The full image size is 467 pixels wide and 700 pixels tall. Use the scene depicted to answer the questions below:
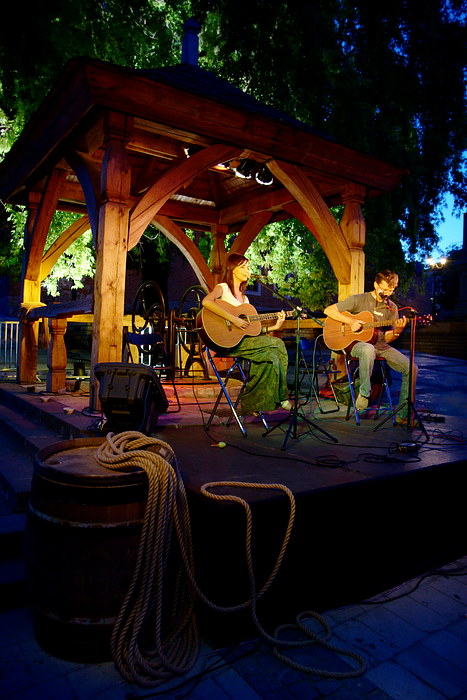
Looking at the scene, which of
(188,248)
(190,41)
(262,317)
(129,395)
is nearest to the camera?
(129,395)

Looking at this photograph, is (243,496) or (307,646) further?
(243,496)

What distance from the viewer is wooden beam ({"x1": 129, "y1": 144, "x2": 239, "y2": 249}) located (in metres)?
5.04

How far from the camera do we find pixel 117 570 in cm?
205

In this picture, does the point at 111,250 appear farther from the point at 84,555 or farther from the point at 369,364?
the point at 84,555

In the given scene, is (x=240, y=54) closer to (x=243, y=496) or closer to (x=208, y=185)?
A: (x=208, y=185)

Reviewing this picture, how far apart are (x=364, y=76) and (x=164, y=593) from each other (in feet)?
41.0

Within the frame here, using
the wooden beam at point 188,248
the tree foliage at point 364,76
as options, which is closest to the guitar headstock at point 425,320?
the wooden beam at point 188,248

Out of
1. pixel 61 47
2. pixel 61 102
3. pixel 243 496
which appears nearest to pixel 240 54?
pixel 61 47

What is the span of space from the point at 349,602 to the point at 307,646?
55cm

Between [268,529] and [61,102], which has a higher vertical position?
[61,102]

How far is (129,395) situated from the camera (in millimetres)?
3510

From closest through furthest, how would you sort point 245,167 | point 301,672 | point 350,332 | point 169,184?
point 301,672 → point 350,332 → point 169,184 → point 245,167

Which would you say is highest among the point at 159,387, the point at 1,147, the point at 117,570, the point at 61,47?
the point at 61,47

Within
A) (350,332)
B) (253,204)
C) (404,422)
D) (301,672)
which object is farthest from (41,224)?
(301,672)
